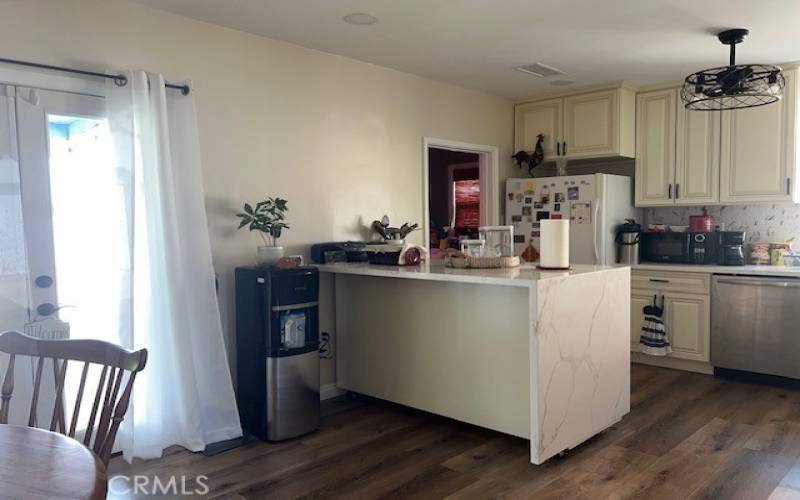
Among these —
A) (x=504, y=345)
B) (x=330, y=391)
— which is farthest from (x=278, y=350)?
(x=504, y=345)

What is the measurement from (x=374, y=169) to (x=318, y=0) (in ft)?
4.94

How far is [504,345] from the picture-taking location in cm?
320

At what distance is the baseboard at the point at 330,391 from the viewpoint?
13.5 ft

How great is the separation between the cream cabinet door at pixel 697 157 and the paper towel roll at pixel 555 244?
2288 millimetres

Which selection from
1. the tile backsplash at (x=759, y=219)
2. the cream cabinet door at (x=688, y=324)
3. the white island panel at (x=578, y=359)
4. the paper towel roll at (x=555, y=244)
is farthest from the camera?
the tile backsplash at (x=759, y=219)

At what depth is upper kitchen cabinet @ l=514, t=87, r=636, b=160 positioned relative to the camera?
5047mm

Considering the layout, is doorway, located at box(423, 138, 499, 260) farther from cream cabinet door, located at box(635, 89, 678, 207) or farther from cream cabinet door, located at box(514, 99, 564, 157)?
cream cabinet door, located at box(635, 89, 678, 207)

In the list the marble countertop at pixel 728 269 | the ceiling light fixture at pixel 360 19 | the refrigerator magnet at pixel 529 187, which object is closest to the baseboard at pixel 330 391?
the ceiling light fixture at pixel 360 19

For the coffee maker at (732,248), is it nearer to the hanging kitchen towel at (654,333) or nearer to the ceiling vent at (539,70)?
the hanging kitchen towel at (654,333)

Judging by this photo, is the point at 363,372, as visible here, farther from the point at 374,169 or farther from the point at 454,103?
the point at 454,103

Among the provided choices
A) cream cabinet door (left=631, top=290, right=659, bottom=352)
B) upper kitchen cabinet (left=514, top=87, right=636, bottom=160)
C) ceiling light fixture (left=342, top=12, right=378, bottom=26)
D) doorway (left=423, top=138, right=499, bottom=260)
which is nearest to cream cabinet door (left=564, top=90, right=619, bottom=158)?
upper kitchen cabinet (left=514, top=87, right=636, bottom=160)

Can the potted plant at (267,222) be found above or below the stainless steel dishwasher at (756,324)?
above

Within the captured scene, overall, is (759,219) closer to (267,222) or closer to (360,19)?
(360,19)

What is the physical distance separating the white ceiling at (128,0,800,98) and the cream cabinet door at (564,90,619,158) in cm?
42
